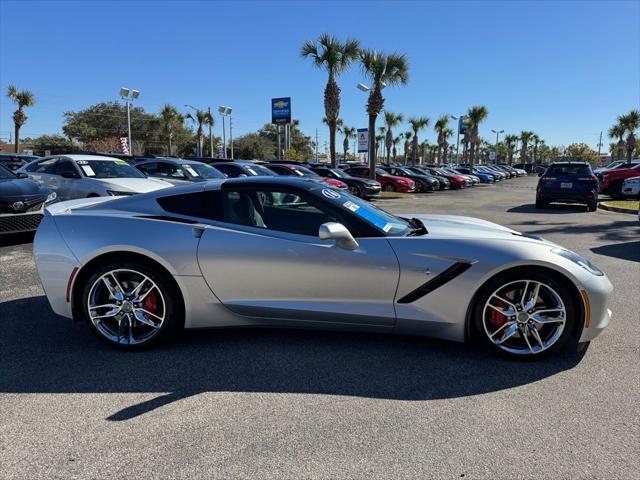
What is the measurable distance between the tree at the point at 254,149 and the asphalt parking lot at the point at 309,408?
71868 millimetres

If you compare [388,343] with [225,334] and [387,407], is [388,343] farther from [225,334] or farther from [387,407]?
[225,334]

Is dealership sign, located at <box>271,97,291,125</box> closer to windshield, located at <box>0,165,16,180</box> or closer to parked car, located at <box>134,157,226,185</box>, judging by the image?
parked car, located at <box>134,157,226,185</box>

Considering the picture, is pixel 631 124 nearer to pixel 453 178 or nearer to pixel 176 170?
pixel 453 178

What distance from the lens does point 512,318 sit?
336 centimetres

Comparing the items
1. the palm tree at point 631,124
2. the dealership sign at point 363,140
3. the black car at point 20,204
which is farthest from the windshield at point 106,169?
the palm tree at point 631,124

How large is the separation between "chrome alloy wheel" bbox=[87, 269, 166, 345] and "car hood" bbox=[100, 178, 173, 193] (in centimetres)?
548

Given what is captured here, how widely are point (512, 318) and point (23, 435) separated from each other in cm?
313

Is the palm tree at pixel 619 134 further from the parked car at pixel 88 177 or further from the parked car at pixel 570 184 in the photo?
the parked car at pixel 88 177

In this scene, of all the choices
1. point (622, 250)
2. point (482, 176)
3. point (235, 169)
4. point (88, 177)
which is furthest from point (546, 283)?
point (482, 176)

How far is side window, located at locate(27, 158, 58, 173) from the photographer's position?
33.4ft

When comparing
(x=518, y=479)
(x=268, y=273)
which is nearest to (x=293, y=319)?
(x=268, y=273)

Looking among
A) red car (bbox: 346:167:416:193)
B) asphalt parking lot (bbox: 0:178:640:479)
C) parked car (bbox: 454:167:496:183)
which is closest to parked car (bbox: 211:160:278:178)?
red car (bbox: 346:167:416:193)

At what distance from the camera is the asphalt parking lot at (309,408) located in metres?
2.30

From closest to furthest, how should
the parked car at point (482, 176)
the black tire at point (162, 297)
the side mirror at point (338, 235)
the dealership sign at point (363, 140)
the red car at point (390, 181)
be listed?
the side mirror at point (338, 235) < the black tire at point (162, 297) < the red car at point (390, 181) < the dealership sign at point (363, 140) < the parked car at point (482, 176)
